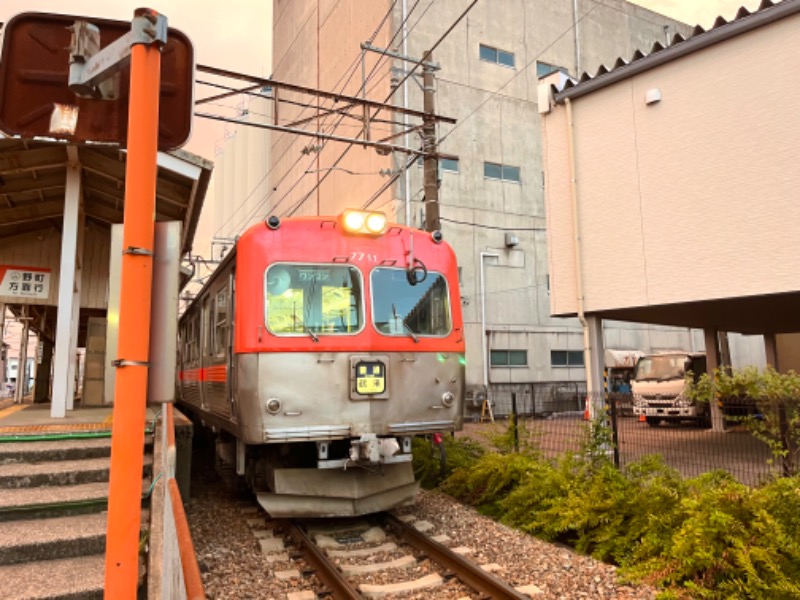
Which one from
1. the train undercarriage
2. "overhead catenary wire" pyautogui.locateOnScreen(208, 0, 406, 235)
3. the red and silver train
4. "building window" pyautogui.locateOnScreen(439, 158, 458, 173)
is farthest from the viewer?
"building window" pyautogui.locateOnScreen(439, 158, 458, 173)

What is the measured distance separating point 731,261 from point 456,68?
1813 centimetres

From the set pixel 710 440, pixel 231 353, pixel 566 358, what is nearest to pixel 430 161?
pixel 231 353

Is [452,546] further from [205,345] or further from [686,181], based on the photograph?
[686,181]

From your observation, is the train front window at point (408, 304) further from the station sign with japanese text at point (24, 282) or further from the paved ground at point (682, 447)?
the station sign with japanese text at point (24, 282)

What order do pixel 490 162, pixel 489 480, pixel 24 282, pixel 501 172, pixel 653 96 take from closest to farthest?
1. pixel 489 480
2. pixel 653 96
3. pixel 24 282
4. pixel 490 162
5. pixel 501 172

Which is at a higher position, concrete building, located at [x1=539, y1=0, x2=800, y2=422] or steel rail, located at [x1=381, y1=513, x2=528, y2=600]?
concrete building, located at [x1=539, y1=0, x2=800, y2=422]

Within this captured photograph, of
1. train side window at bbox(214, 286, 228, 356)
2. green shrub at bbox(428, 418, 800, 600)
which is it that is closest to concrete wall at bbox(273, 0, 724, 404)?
train side window at bbox(214, 286, 228, 356)

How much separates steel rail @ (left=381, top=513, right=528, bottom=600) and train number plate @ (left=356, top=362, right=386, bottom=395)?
157cm

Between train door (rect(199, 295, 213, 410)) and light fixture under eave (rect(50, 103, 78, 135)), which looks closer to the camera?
light fixture under eave (rect(50, 103, 78, 135))

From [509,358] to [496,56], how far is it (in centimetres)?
1283

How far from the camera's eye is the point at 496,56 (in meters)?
25.5

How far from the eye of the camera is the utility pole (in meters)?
11.6

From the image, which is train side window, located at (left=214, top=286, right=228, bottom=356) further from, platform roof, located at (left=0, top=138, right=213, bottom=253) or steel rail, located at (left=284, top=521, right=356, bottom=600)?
steel rail, located at (left=284, top=521, right=356, bottom=600)

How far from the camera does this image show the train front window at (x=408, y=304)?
6793 mm
